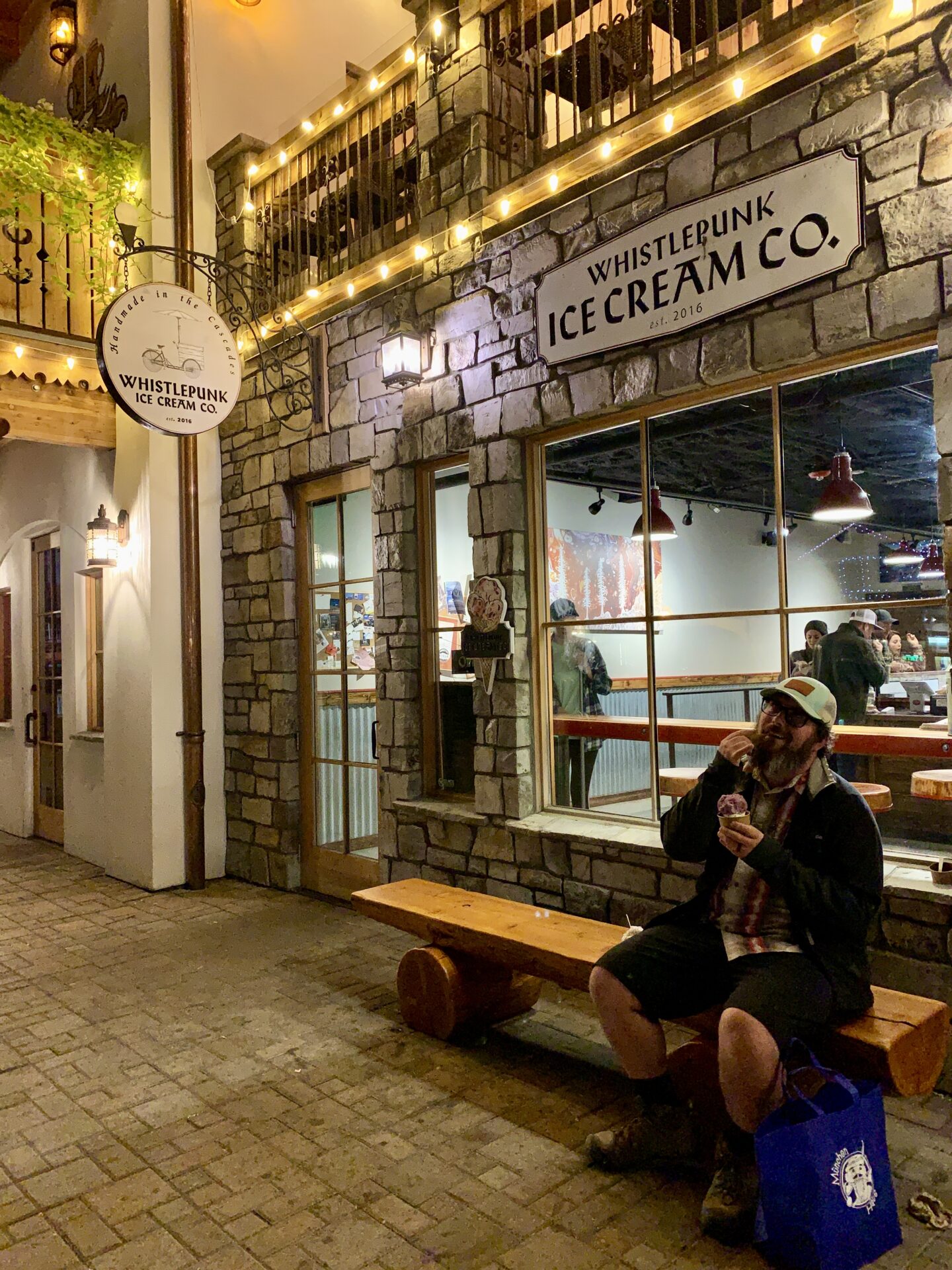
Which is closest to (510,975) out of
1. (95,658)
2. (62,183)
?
(95,658)

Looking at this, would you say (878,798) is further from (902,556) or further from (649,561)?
(649,561)

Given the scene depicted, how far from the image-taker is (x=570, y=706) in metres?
4.72

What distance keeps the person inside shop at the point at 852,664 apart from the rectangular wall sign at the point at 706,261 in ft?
4.40

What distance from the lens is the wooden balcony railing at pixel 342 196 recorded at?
5.51 metres

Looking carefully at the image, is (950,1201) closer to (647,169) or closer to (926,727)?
(926,727)

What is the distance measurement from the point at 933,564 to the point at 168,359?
3.74 m

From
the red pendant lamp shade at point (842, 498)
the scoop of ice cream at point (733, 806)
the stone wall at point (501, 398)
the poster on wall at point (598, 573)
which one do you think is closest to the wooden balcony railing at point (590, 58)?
the stone wall at point (501, 398)

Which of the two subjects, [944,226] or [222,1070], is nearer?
[944,226]

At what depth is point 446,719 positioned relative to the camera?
529cm

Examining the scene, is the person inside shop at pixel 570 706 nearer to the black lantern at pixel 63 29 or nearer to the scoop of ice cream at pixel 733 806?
the scoop of ice cream at pixel 733 806

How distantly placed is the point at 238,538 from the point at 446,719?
2.30 m

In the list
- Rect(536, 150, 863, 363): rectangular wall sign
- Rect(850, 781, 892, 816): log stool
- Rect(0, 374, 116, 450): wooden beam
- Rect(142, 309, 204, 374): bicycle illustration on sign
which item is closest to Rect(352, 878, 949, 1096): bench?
Rect(850, 781, 892, 816): log stool

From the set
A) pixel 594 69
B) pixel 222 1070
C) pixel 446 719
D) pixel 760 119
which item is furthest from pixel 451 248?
pixel 222 1070

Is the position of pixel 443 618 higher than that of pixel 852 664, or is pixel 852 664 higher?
pixel 443 618
